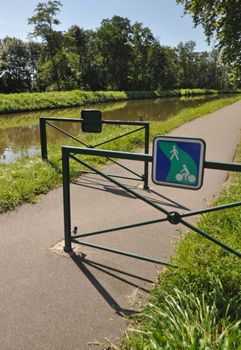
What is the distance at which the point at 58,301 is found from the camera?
2943 millimetres

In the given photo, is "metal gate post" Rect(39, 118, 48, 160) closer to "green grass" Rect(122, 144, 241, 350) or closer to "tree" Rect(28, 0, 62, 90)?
"green grass" Rect(122, 144, 241, 350)

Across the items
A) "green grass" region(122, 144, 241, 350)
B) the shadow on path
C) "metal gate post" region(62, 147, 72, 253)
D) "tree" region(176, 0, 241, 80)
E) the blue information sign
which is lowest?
the shadow on path

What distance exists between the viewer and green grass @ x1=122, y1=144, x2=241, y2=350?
2.11m

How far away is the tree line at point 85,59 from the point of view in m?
40.6

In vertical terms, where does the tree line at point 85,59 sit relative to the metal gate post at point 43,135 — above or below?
above

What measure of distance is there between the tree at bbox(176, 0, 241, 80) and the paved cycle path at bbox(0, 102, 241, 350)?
1076 cm

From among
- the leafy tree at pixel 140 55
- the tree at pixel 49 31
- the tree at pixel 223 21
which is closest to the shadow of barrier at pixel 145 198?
the tree at pixel 223 21

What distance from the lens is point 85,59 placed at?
1989 inches

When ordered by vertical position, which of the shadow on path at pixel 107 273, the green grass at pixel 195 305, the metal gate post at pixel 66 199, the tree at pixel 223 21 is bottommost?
the shadow on path at pixel 107 273

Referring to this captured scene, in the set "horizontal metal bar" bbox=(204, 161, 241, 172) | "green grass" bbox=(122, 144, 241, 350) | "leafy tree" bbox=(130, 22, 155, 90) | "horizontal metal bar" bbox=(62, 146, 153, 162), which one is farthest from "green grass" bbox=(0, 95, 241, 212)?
"leafy tree" bbox=(130, 22, 155, 90)

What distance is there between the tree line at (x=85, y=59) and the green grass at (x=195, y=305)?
39519 millimetres

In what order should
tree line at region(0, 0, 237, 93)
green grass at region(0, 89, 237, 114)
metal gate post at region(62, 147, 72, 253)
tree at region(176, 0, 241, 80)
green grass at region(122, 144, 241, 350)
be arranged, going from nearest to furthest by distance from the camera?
green grass at region(122, 144, 241, 350) < metal gate post at region(62, 147, 72, 253) < tree at region(176, 0, 241, 80) < green grass at region(0, 89, 237, 114) < tree line at region(0, 0, 237, 93)

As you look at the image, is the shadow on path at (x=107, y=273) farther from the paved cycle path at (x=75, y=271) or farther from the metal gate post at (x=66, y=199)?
the metal gate post at (x=66, y=199)

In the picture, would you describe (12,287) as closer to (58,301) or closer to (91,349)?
(58,301)
